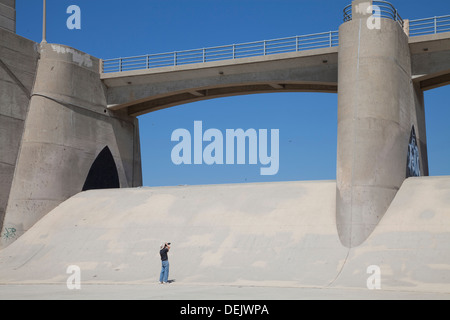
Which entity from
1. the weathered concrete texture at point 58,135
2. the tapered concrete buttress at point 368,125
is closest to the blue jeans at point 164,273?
the tapered concrete buttress at point 368,125

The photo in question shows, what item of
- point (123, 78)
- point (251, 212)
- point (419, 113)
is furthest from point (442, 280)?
point (123, 78)

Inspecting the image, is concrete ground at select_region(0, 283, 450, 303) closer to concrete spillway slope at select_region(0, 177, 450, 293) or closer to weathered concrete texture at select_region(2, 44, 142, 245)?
concrete spillway slope at select_region(0, 177, 450, 293)

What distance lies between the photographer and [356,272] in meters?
21.4

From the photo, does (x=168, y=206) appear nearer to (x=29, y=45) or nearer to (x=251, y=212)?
(x=251, y=212)

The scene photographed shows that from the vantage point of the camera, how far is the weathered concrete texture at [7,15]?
32.8 meters

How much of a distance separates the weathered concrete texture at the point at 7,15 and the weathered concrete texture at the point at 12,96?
1.04 meters

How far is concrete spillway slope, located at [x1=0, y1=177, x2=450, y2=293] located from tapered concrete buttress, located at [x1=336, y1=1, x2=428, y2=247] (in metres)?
0.77

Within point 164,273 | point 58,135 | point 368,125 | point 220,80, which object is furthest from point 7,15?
point 368,125

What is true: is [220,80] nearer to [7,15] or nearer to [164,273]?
[7,15]

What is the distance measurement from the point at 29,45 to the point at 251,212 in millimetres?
16024

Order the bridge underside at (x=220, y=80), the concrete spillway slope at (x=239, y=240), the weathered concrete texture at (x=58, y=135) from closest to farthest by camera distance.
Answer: the concrete spillway slope at (x=239, y=240), the bridge underside at (x=220, y=80), the weathered concrete texture at (x=58, y=135)

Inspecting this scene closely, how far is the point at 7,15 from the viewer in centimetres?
3309

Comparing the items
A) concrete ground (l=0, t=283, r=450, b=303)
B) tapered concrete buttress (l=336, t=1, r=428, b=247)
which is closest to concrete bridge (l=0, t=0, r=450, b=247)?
tapered concrete buttress (l=336, t=1, r=428, b=247)

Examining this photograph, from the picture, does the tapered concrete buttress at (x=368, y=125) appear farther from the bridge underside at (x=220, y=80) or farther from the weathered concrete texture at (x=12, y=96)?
A: the weathered concrete texture at (x=12, y=96)
